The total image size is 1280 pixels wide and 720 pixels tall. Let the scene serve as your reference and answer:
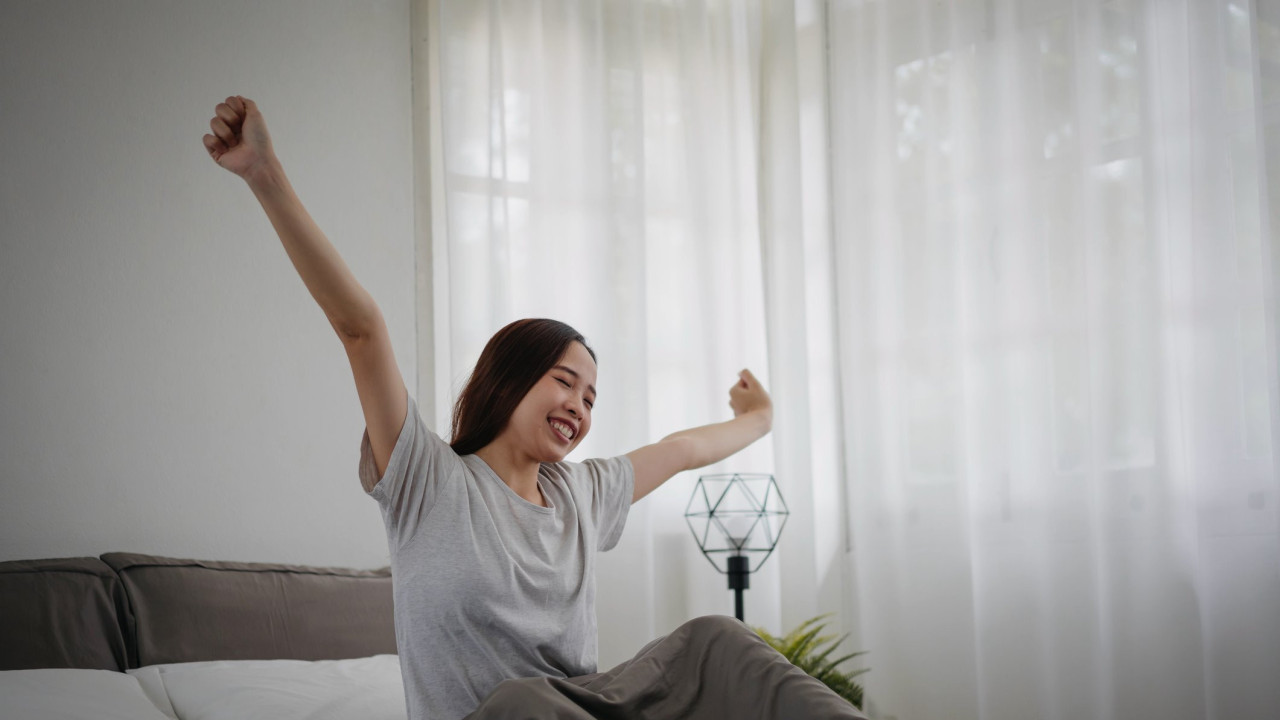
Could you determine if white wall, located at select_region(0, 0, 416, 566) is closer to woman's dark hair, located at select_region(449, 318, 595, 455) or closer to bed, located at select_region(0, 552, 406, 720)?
bed, located at select_region(0, 552, 406, 720)

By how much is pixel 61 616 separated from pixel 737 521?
171 cm

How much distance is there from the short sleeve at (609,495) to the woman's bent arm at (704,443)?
30 millimetres

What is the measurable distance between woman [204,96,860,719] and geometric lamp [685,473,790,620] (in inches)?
48.0

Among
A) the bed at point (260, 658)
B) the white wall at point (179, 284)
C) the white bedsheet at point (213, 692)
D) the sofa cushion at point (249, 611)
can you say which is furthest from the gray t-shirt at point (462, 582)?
the white wall at point (179, 284)

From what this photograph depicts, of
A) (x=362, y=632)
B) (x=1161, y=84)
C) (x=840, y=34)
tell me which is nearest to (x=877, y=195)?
(x=840, y=34)

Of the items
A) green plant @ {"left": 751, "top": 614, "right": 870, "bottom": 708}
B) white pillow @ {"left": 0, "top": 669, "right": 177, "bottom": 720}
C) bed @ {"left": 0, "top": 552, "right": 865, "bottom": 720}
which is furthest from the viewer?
green plant @ {"left": 751, "top": 614, "right": 870, "bottom": 708}

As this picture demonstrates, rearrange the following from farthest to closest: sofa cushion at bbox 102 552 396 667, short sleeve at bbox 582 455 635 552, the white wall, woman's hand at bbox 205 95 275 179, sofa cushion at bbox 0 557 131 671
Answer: the white wall, sofa cushion at bbox 102 552 396 667, sofa cushion at bbox 0 557 131 671, short sleeve at bbox 582 455 635 552, woman's hand at bbox 205 95 275 179

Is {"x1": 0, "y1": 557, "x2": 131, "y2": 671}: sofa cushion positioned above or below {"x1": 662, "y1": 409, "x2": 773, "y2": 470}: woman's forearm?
below

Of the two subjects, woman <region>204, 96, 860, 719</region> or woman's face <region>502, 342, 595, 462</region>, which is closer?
woman <region>204, 96, 860, 719</region>

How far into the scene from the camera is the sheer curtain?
7.46ft

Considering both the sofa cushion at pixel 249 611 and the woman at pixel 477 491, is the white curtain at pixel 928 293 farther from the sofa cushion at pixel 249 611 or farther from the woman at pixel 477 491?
the woman at pixel 477 491

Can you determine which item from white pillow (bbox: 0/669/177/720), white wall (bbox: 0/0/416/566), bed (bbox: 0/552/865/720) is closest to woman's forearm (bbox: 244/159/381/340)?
bed (bbox: 0/552/865/720)

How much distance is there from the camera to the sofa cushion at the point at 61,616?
72.5 inches

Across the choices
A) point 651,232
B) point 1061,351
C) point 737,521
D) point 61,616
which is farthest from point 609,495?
point 651,232
